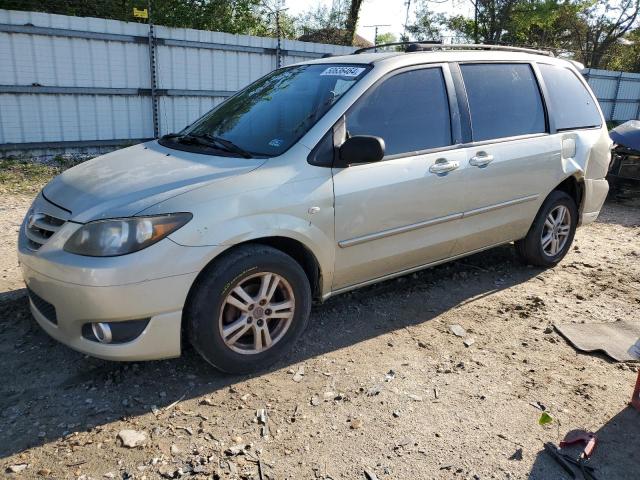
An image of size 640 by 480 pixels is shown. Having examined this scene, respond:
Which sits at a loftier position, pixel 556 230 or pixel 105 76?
pixel 105 76

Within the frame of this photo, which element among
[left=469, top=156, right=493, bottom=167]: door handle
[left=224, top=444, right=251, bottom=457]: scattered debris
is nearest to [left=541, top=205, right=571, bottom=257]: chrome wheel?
[left=469, top=156, right=493, bottom=167]: door handle

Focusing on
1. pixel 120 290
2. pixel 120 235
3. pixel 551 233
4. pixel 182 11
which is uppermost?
pixel 182 11

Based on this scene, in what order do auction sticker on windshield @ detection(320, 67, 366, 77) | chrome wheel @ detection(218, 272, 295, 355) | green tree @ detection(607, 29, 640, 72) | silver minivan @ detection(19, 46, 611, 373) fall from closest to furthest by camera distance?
silver minivan @ detection(19, 46, 611, 373) → chrome wheel @ detection(218, 272, 295, 355) → auction sticker on windshield @ detection(320, 67, 366, 77) → green tree @ detection(607, 29, 640, 72)

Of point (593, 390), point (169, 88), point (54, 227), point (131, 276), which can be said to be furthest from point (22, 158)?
point (593, 390)

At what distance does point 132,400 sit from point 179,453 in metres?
0.54

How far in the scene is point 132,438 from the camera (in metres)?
2.68

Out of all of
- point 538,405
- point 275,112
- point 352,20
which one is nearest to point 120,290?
point 275,112

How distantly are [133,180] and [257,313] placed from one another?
3.46ft

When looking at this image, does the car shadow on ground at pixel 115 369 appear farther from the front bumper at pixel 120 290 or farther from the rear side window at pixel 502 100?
the rear side window at pixel 502 100

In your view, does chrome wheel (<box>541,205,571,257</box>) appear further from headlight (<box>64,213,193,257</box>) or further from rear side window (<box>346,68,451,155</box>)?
headlight (<box>64,213,193,257</box>)

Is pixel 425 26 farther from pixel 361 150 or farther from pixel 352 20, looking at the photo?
pixel 361 150

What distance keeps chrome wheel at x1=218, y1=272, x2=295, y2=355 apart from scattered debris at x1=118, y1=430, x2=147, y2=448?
66 cm

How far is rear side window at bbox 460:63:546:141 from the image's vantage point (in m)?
4.21

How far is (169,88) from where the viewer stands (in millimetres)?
10320
